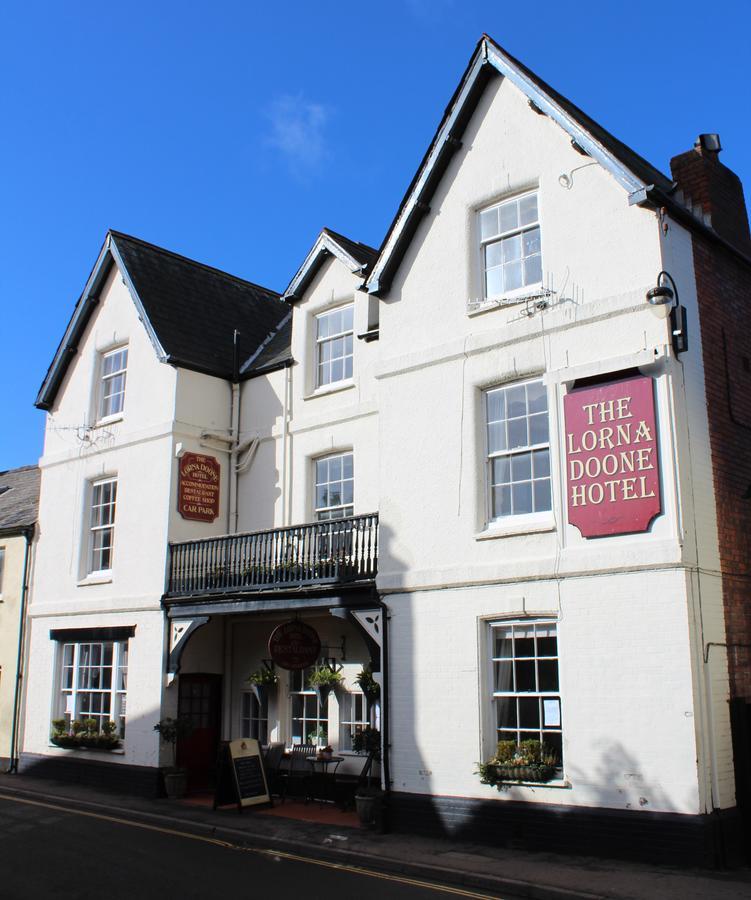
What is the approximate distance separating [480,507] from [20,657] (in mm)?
12749

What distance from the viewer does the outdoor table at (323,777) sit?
15.7 metres

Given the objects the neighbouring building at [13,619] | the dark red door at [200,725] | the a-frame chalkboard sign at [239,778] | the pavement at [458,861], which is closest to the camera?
the pavement at [458,861]

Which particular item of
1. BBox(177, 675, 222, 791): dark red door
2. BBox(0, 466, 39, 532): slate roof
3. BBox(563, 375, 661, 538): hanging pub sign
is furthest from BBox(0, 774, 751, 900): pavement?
BBox(0, 466, 39, 532): slate roof

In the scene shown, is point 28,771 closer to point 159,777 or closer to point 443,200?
point 159,777

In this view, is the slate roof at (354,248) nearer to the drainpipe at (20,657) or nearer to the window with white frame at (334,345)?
the window with white frame at (334,345)

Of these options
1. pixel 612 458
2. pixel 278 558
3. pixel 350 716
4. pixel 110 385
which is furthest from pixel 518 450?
pixel 110 385

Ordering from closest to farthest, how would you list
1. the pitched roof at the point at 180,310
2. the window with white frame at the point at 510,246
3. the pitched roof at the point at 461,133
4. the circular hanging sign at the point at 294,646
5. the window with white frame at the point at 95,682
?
the pitched roof at the point at 461,133, the window with white frame at the point at 510,246, the circular hanging sign at the point at 294,646, the window with white frame at the point at 95,682, the pitched roof at the point at 180,310

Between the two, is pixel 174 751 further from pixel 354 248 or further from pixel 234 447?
pixel 354 248

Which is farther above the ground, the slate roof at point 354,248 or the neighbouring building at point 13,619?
the slate roof at point 354,248

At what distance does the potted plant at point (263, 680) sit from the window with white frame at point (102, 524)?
167 inches

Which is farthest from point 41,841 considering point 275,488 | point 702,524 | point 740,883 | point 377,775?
point 702,524

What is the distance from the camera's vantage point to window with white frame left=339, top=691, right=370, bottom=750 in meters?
15.7

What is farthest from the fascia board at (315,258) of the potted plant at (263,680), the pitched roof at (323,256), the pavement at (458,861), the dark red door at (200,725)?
the pavement at (458,861)

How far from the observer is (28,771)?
64.1ft
